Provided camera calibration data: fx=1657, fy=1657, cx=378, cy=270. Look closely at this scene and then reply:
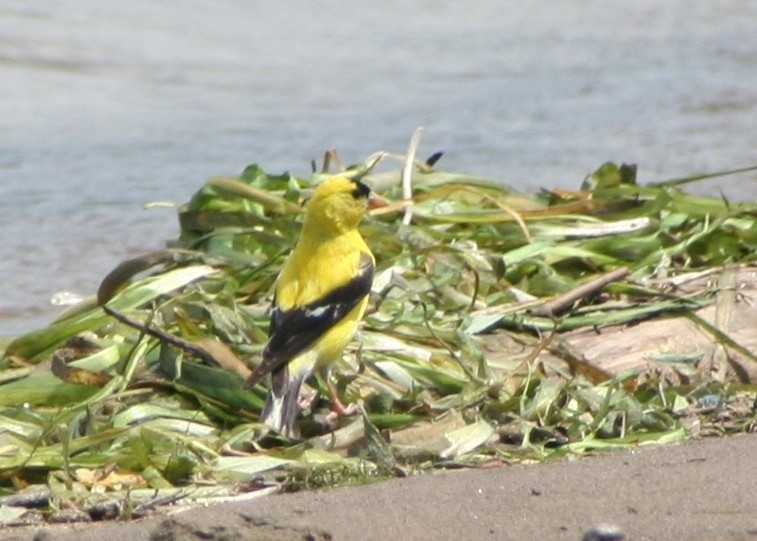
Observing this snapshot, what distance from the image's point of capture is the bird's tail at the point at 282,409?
17.4 feet

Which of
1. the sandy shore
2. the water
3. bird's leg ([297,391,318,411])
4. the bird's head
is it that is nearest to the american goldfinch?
the bird's head

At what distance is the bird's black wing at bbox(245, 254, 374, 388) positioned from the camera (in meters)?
5.42

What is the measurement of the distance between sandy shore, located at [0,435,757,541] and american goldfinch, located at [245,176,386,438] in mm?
857

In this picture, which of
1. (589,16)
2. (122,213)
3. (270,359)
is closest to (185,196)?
(122,213)

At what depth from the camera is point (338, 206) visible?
641 cm

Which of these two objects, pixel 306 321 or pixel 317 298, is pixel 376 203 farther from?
pixel 306 321

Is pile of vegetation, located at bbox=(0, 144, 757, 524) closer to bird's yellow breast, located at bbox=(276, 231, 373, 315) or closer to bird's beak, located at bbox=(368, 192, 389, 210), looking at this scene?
bird's beak, located at bbox=(368, 192, 389, 210)

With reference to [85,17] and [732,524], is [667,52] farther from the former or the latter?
[732,524]

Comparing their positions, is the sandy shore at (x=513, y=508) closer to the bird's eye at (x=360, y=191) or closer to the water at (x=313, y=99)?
the bird's eye at (x=360, y=191)

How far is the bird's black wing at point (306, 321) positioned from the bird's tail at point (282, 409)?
8 cm

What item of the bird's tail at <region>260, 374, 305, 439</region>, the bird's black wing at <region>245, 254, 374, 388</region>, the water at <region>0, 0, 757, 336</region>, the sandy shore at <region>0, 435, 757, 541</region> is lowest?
the water at <region>0, 0, 757, 336</region>

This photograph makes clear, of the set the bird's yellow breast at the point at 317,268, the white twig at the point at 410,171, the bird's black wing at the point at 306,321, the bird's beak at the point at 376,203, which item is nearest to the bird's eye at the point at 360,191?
the bird's yellow breast at the point at 317,268

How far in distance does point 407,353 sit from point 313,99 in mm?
6961

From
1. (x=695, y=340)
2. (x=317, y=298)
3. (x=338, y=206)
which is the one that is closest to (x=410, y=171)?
(x=338, y=206)
